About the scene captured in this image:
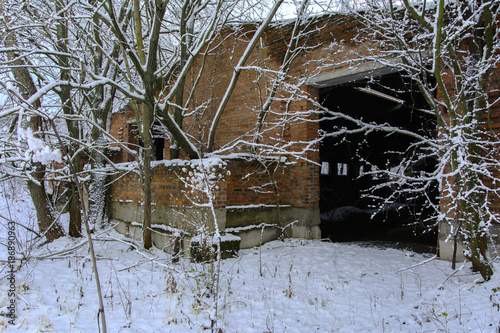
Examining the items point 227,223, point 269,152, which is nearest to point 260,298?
point 227,223

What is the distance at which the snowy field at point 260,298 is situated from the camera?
307 centimetres

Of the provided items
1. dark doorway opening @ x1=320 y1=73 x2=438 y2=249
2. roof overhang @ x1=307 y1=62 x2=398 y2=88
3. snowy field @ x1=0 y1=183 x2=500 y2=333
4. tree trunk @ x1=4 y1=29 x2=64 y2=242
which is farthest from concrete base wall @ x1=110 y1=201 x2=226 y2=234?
roof overhang @ x1=307 y1=62 x2=398 y2=88

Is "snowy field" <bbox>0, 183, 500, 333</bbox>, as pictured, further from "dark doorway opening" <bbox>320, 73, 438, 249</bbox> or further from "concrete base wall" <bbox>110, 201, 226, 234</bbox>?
"dark doorway opening" <bbox>320, 73, 438, 249</bbox>

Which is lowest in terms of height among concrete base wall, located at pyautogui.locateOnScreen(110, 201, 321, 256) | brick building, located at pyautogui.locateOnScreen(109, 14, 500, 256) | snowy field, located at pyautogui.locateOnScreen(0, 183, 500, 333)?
snowy field, located at pyautogui.locateOnScreen(0, 183, 500, 333)

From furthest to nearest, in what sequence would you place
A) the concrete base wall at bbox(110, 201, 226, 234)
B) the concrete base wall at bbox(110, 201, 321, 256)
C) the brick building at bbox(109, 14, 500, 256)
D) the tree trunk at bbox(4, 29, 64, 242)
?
1. the tree trunk at bbox(4, 29, 64, 242)
2. the brick building at bbox(109, 14, 500, 256)
3. the concrete base wall at bbox(110, 201, 321, 256)
4. the concrete base wall at bbox(110, 201, 226, 234)

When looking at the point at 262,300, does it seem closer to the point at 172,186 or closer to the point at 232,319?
the point at 232,319

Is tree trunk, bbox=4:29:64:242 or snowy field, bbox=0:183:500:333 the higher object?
tree trunk, bbox=4:29:64:242

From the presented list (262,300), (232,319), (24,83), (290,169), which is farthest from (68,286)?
(290,169)

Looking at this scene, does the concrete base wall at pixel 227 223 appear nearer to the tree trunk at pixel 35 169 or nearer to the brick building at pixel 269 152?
the brick building at pixel 269 152

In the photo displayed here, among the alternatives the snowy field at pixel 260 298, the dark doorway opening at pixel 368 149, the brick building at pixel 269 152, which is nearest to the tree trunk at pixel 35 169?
the snowy field at pixel 260 298

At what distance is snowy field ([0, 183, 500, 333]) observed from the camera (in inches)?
121

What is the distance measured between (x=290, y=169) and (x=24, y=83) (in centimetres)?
544

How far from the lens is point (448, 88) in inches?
197

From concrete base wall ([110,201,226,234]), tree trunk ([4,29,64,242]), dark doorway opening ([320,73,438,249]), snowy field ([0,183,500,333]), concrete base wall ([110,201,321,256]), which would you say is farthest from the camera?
dark doorway opening ([320,73,438,249])
